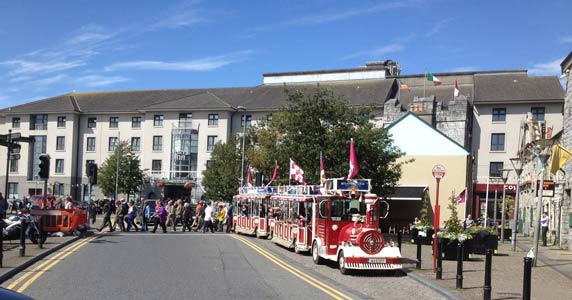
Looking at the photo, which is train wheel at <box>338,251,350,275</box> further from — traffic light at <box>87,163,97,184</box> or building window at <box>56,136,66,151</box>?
building window at <box>56,136,66,151</box>

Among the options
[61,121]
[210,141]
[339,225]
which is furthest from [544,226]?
[61,121]

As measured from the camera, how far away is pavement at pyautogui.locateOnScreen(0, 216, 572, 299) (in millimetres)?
12336

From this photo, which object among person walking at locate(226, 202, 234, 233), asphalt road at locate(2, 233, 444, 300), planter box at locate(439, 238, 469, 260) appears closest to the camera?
asphalt road at locate(2, 233, 444, 300)

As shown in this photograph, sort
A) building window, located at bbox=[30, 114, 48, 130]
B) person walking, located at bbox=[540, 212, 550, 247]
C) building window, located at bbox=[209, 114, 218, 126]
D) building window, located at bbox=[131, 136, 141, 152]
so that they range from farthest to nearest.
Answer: building window, located at bbox=[30, 114, 48, 130] → building window, located at bbox=[131, 136, 141, 152] → building window, located at bbox=[209, 114, 218, 126] → person walking, located at bbox=[540, 212, 550, 247]

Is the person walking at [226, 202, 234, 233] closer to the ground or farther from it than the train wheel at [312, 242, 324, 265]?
closer to the ground

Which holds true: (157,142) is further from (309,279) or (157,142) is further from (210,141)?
(309,279)

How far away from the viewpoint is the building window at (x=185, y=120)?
237 feet

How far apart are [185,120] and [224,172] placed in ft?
51.2

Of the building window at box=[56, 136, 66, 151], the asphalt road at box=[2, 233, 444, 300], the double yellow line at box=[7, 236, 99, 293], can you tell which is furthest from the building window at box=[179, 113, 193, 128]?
the asphalt road at box=[2, 233, 444, 300]

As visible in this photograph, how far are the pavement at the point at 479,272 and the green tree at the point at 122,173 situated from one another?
148ft

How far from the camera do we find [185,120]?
238 ft

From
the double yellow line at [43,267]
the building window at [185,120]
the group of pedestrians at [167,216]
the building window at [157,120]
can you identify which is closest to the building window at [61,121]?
the building window at [157,120]

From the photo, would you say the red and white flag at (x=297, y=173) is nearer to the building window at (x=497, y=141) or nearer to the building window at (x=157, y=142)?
the building window at (x=497, y=141)

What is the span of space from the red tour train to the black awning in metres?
20.7
